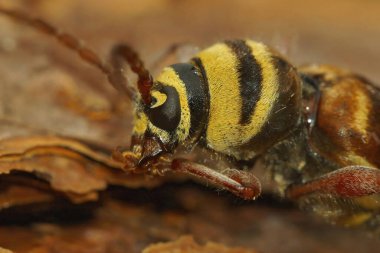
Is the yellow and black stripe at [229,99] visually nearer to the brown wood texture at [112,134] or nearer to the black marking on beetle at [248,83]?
the black marking on beetle at [248,83]

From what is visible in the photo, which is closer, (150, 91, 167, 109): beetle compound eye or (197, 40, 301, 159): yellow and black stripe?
(150, 91, 167, 109): beetle compound eye

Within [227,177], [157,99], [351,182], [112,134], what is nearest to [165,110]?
[157,99]

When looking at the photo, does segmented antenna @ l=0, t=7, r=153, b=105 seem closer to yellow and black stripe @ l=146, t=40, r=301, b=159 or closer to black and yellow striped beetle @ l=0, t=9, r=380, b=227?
black and yellow striped beetle @ l=0, t=9, r=380, b=227

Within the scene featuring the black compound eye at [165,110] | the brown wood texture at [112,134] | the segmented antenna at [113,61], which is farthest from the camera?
the brown wood texture at [112,134]

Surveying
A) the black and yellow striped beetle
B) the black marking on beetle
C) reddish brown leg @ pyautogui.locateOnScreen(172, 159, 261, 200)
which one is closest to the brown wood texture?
the black and yellow striped beetle

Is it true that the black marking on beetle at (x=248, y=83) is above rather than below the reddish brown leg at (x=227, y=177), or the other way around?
above

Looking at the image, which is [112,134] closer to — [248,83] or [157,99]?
[157,99]

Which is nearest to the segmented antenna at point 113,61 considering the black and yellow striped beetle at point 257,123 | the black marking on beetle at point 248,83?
the black and yellow striped beetle at point 257,123
